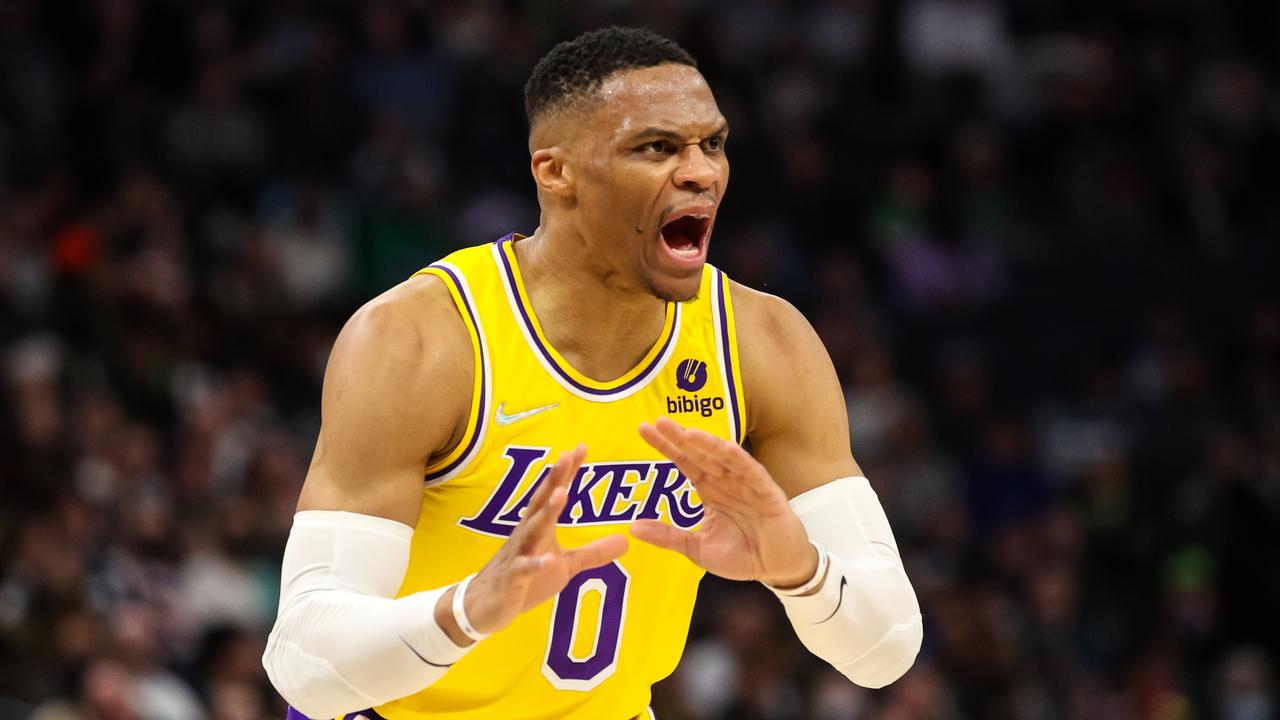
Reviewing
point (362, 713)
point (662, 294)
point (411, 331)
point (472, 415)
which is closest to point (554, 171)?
point (662, 294)

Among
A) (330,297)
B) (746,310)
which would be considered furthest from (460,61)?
(746,310)

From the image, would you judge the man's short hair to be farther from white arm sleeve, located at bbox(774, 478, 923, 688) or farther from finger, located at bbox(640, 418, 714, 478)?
white arm sleeve, located at bbox(774, 478, 923, 688)

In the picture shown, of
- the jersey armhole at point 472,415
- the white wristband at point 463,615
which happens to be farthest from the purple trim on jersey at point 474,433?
the white wristband at point 463,615

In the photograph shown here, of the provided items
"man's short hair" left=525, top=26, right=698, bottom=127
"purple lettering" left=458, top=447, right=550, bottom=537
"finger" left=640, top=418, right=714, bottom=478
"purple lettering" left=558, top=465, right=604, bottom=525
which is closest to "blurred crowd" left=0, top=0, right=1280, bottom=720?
"purple lettering" left=458, top=447, right=550, bottom=537

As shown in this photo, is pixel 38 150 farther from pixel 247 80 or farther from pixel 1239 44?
pixel 1239 44

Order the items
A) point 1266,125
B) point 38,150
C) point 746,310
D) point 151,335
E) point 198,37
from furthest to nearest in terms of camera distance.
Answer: point 1266,125 < point 198,37 < point 38,150 < point 151,335 < point 746,310

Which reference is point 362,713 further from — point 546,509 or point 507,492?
point 546,509

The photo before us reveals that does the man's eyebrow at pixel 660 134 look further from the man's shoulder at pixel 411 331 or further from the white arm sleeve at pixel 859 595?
the white arm sleeve at pixel 859 595

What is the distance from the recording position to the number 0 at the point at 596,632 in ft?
15.0

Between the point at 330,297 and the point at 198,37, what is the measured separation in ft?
7.59

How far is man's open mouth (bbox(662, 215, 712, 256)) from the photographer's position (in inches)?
178

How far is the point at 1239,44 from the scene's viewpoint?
15391mm

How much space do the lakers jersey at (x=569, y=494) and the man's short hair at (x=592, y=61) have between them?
459mm

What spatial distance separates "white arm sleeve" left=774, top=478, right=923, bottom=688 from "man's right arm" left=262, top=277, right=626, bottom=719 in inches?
30.4
